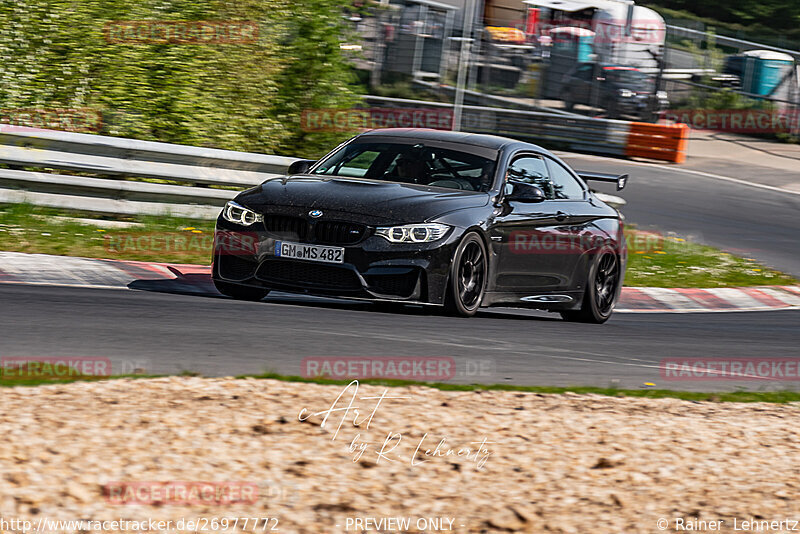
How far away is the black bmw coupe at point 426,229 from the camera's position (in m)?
8.15

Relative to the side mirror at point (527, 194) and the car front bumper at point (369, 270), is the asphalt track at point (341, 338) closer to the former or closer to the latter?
the car front bumper at point (369, 270)

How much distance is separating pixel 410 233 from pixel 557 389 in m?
1.73

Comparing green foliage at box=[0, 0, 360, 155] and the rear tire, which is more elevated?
green foliage at box=[0, 0, 360, 155]

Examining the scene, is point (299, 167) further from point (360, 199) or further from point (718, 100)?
point (718, 100)

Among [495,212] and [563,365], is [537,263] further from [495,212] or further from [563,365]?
[563,365]

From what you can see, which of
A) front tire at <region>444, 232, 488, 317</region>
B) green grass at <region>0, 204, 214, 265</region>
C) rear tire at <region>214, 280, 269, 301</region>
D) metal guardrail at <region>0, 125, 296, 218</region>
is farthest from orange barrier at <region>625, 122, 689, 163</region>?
rear tire at <region>214, 280, 269, 301</region>

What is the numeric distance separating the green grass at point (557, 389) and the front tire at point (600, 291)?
2706 millimetres

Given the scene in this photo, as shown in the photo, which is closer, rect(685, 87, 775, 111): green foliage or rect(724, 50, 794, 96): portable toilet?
rect(724, 50, 794, 96): portable toilet

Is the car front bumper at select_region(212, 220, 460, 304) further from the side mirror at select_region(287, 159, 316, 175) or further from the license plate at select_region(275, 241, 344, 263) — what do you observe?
the side mirror at select_region(287, 159, 316, 175)

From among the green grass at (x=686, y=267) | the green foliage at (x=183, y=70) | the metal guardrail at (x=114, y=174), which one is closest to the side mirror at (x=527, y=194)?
the metal guardrail at (x=114, y=174)

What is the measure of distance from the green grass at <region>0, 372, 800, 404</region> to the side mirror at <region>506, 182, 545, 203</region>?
92.0 inches

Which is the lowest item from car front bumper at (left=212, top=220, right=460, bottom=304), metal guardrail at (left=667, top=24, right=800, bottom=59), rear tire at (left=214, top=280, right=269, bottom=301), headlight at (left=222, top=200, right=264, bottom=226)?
rear tire at (left=214, top=280, right=269, bottom=301)

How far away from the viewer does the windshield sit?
30.2 feet

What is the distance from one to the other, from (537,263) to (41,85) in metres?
6.54
